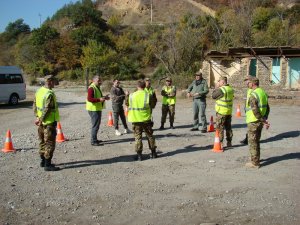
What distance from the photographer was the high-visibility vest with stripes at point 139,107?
8531 millimetres

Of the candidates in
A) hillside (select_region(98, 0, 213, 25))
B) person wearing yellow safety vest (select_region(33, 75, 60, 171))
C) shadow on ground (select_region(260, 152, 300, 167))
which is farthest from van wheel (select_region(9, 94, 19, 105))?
hillside (select_region(98, 0, 213, 25))

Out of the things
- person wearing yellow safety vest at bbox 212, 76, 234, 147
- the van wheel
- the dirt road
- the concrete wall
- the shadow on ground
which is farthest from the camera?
the concrete wall

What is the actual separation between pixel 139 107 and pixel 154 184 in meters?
1.99

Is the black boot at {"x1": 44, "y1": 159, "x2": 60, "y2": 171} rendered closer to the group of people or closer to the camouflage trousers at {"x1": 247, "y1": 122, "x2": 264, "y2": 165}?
the group of people

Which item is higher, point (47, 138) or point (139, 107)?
point (139, 107)

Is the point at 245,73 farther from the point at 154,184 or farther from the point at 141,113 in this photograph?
the point at 154,184

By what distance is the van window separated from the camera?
21078 millimetres

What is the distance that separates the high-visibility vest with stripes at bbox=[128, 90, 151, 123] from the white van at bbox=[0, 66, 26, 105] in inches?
579

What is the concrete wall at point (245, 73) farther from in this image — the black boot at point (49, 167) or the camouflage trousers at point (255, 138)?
the black boot at point (49, 167)

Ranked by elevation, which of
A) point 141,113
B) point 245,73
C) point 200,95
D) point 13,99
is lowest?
point 13,99

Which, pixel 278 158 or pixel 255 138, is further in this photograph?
pixel 278 158

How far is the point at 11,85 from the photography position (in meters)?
21.6

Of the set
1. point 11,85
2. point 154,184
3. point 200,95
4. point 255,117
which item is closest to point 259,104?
point 255,117

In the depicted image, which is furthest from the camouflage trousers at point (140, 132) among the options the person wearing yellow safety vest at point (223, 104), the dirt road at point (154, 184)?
the person wearing yellow safety vest at point (223, 104)
